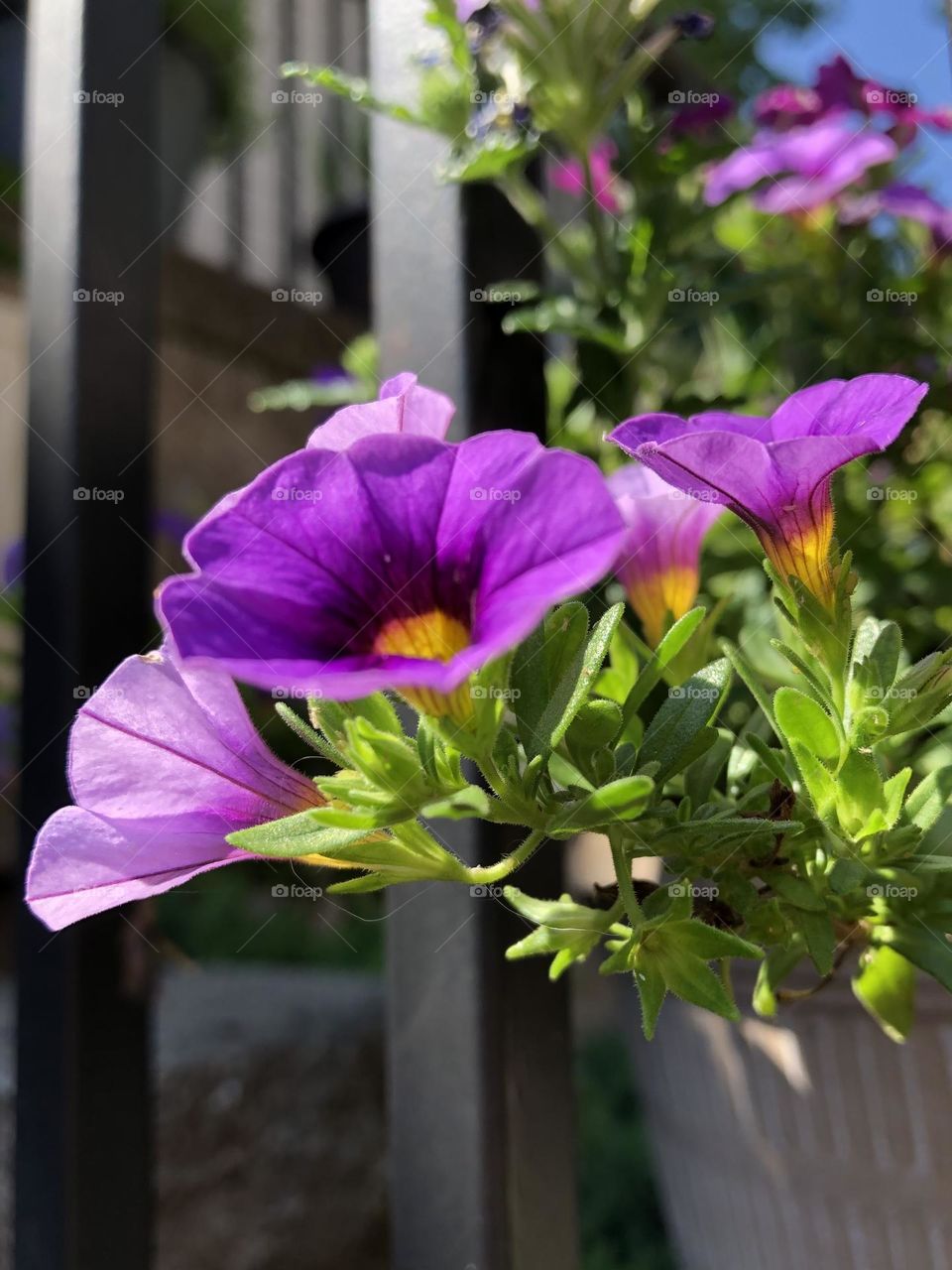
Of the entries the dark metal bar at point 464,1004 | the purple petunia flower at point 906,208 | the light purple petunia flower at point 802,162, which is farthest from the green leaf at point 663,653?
the purple petunia flower at point 906,208

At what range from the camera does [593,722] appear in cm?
37

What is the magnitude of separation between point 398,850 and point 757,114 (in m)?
0.76

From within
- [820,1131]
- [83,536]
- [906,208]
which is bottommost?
[820,1131]

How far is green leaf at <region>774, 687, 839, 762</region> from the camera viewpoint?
373mm

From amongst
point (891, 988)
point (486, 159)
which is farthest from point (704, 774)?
point (486, 159)

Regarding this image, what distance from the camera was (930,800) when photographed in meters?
0.40

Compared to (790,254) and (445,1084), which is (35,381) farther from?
(790,254)

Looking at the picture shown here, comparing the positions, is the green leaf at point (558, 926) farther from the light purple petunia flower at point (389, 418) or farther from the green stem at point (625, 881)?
the light purple petunia flower at point (389, 418)

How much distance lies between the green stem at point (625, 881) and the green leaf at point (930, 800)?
0.11 meters

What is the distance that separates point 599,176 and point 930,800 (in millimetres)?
566

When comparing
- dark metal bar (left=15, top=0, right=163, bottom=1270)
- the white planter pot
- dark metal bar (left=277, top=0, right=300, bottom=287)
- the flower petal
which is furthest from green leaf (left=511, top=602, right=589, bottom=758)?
dark metal bar (left=277, top=0, right=300, bottom=287)

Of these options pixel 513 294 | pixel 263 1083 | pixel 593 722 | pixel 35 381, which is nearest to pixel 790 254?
pixel 513 294

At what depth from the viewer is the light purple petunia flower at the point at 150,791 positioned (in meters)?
0.37

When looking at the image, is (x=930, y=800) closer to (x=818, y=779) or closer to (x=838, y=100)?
(x=818, y=779)
